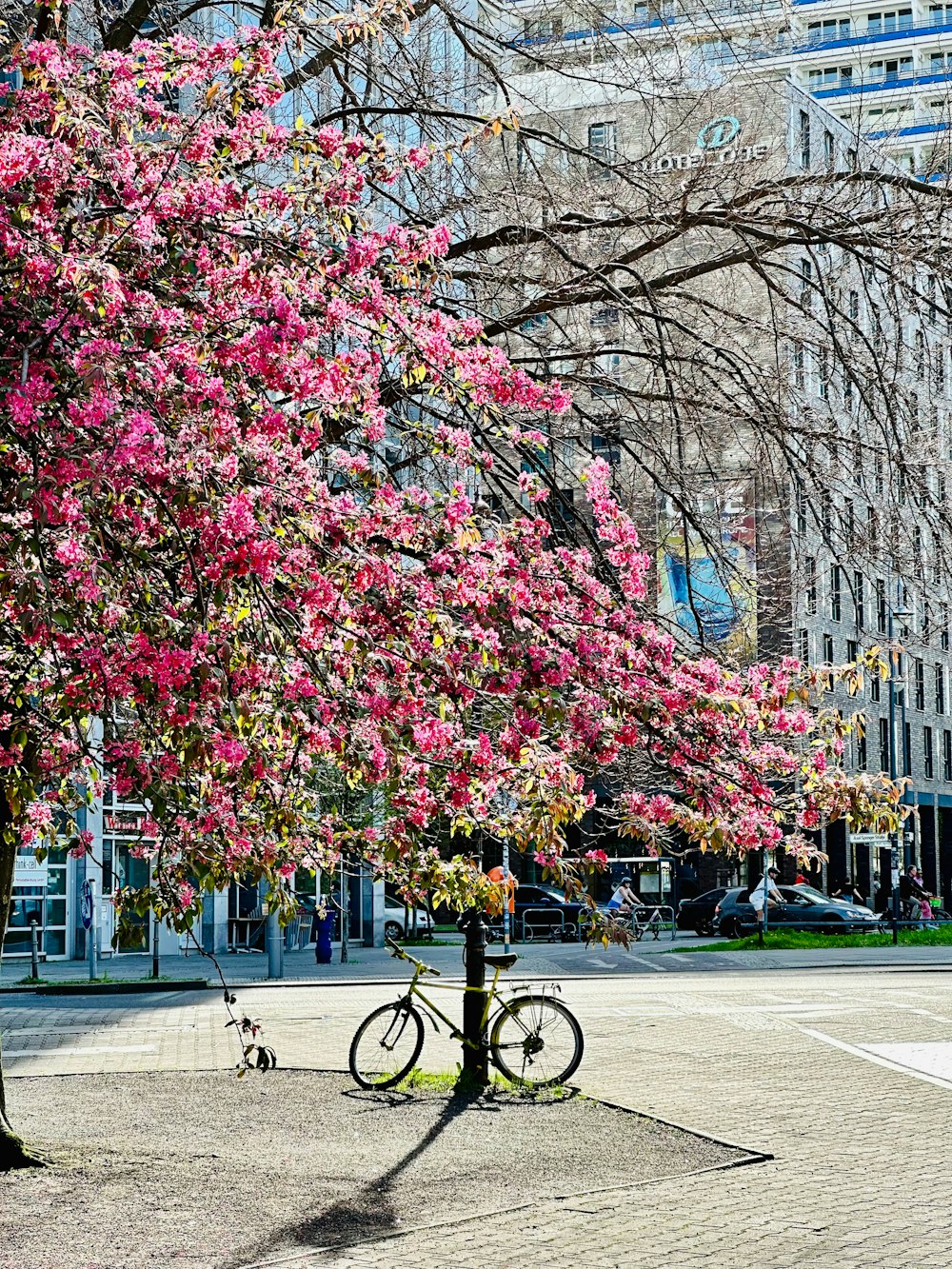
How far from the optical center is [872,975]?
26859 mm

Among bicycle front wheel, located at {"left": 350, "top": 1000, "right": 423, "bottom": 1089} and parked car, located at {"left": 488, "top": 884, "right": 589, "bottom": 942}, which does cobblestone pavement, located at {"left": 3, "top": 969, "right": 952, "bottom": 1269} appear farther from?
parked car, located at {"left": 488, "top": 884, "right": 589, "bottom": 942}

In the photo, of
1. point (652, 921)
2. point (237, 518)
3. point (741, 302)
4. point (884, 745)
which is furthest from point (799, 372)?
point (884, 745)

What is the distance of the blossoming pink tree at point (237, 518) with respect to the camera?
5707mm

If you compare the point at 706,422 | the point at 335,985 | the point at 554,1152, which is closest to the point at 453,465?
the point at 706,422

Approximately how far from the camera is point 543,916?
46.0 m

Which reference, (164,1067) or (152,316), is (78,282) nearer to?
(152,316)

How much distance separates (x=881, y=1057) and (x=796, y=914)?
29951 millimetres

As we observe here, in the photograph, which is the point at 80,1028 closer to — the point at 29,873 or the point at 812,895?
the point at 29,873

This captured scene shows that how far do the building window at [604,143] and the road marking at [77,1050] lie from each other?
9.18 meters

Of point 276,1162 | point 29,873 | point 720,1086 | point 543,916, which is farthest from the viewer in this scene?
point 543,916

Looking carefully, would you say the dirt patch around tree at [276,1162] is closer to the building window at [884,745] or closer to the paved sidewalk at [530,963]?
the paved sidewalk at [530,963]

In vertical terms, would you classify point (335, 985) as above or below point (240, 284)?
below

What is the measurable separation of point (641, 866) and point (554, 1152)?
4629 centimetres

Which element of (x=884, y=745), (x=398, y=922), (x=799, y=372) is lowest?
(x=398, y=922)
